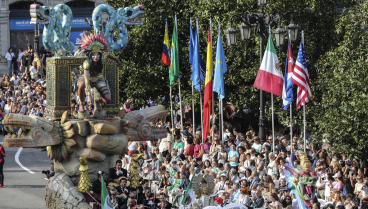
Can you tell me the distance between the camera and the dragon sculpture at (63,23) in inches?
765

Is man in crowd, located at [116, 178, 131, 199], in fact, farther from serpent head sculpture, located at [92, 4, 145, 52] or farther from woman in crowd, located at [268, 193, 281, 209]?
woman in crowd, located at [268, 193, 281, 209]

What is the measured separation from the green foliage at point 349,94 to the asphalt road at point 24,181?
8528 millimetres

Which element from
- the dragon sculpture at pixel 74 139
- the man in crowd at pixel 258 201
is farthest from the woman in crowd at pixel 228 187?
the dragon sculpture at pixel 74 139

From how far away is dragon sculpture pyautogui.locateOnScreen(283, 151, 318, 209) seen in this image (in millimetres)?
17875

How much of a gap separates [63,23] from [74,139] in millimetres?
2983

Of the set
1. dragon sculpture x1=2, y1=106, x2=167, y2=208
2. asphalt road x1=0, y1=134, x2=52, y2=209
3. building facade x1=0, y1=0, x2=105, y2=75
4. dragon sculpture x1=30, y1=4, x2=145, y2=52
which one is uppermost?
building facade x1=0, y1=0, x2=105, y2=75

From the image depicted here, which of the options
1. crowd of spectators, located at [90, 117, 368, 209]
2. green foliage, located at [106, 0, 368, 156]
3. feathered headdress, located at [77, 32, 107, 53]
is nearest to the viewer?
feathered headdress, located at [77, 32, 107, 53]

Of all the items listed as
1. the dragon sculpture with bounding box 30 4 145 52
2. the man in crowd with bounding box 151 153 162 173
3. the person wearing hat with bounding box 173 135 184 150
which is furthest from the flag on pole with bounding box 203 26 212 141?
the dragon sculpture with bounding box 30 4 145 52

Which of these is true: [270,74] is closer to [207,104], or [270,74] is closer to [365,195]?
[207,104]

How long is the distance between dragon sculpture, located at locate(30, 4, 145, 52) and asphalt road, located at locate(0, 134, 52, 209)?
20.1ft

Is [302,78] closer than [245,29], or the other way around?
[302,78]

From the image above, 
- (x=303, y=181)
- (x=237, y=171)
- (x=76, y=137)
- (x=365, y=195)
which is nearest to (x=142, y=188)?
(x=76, y=137)

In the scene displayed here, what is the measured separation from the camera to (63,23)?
65.0 feet

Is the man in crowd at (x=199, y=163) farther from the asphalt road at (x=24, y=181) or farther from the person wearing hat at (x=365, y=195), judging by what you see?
the person wearing hat at (x=365, y=195)
